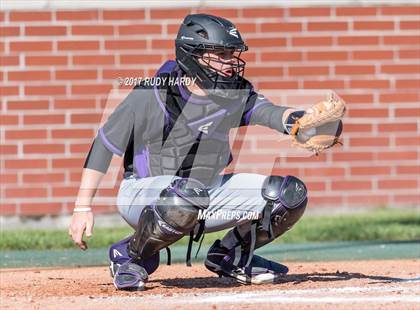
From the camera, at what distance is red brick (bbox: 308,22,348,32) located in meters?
12.3

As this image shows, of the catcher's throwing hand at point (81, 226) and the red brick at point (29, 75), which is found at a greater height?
the red brick at point (29, 75)

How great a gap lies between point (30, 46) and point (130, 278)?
5.62 m

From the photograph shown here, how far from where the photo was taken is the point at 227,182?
7.41 m

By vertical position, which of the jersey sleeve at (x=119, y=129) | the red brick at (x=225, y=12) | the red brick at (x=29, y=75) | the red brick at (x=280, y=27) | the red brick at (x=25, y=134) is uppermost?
the red brick at (x=225, y=12)

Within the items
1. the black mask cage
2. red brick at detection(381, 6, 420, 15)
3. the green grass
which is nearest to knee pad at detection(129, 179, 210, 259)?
the black mask cage

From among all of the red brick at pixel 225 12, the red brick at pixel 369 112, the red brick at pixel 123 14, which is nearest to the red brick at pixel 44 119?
the red brick at pixel 123 14

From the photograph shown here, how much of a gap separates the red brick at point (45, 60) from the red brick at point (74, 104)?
1.28 feet

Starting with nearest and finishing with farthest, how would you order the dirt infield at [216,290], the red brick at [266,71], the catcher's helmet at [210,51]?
the dirt infield at [216,290], the catcher's helmet at [210,51], the red brick at [266,71]

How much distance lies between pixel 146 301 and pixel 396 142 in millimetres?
6419

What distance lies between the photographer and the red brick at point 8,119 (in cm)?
1205

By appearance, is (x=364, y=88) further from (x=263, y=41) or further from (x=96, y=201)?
(x=96, y=201)

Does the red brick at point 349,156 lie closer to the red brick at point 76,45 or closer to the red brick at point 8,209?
the red brick at point 76,45

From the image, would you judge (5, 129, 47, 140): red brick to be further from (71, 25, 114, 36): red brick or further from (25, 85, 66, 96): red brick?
(71, 25, 114, 36): red brick

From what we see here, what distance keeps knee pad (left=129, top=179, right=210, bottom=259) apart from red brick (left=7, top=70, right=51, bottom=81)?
17.9 ft
